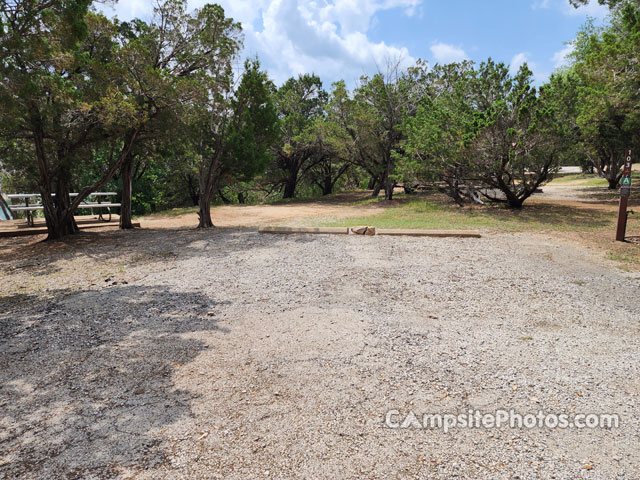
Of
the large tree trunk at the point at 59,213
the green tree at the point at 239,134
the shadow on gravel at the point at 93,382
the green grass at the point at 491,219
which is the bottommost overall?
the shadow on gravel at the point at 93,382

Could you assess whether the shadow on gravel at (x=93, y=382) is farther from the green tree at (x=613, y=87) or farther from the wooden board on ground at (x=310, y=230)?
the green tree at (x=613, y=87)

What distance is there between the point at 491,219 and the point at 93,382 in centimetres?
1143

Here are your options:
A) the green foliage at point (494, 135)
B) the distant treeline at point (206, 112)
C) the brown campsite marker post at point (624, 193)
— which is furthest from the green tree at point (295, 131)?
the brown campsite marker post at point (624, 193)

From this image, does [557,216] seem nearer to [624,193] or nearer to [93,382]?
[624,193]

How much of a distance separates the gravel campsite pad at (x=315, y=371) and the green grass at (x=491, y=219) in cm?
472

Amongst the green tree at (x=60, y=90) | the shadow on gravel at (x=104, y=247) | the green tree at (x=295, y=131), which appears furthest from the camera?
the green tree at (x=295, y=131)

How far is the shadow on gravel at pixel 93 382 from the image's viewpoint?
6.81 ft

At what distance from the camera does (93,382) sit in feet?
9.27

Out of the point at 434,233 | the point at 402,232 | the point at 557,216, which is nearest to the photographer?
the point at 434,233

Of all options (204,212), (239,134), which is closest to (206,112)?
(239,134)

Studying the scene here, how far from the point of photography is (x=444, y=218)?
1236cm

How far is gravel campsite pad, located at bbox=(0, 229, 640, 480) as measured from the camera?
6.66ft

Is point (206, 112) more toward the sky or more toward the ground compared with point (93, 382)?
more toward the sky

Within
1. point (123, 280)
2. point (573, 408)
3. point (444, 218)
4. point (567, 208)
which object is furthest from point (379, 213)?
point (573, 408)
